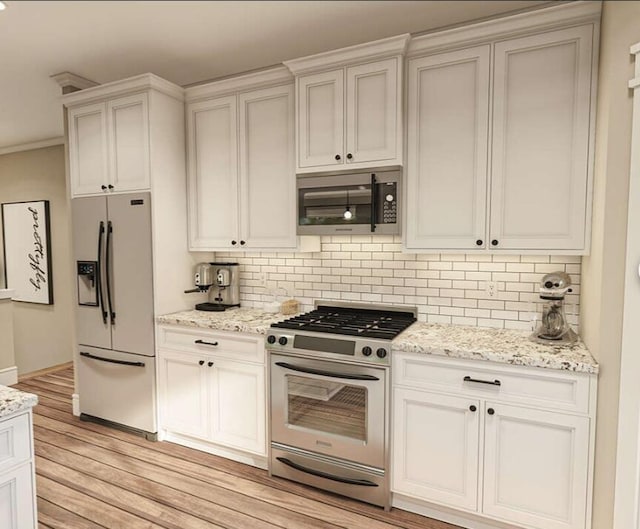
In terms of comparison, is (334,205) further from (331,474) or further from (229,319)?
(331,474)

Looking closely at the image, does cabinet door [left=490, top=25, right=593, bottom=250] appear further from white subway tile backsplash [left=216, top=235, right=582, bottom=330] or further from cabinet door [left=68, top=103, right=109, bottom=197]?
cabinet door [left=68, top=103, right=109, bottom=197]

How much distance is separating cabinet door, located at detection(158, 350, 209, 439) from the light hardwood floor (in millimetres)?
190

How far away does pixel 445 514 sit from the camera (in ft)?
7.54

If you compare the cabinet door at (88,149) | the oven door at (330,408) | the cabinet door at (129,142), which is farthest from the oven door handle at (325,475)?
the cabinet door at (88,149)

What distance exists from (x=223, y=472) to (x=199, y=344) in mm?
870

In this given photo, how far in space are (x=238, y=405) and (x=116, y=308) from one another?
128 cm

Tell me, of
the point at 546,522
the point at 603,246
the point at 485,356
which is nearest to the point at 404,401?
the point at 485,356

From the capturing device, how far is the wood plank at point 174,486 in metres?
2.30

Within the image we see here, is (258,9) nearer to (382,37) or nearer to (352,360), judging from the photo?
(382,37)

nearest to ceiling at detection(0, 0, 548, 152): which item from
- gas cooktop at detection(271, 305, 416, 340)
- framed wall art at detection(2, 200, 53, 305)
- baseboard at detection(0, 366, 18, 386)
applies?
gas cooktop at detection(271, 305, 416, 340)

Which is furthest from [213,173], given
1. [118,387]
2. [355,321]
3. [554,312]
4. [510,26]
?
[554,312]

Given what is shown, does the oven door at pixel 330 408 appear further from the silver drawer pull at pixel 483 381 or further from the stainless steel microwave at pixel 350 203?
the stainless steel microwave at pixel 350 203

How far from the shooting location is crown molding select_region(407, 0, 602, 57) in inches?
82.4

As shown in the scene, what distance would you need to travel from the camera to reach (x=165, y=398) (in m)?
3.12
